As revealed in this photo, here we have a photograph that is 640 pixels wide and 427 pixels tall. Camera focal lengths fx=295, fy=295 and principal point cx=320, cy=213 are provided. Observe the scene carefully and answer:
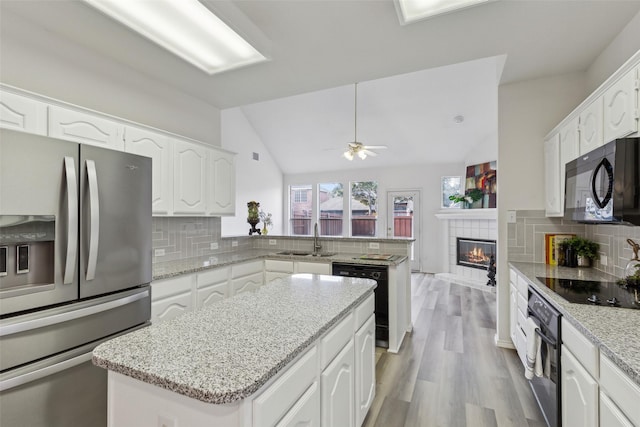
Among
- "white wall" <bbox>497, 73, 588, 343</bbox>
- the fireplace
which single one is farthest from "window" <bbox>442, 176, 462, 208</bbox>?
"white wall" <bbox>497, 73, 588, 343</bbox>

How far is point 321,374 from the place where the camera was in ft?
3.85

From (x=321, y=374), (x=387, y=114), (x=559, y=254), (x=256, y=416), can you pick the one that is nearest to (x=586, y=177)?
(x=559, y=254)

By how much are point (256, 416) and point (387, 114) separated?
5.48 m

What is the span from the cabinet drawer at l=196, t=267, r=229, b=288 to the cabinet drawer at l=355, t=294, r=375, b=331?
1.67 metres

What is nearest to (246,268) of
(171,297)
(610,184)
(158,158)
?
(171,297)

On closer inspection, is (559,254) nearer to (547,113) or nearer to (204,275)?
(547,113)

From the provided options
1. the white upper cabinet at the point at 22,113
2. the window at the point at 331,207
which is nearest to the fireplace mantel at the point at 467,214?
the window at the point at 331,207

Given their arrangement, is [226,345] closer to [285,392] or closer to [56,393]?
[285,392]

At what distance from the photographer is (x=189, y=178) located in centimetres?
300

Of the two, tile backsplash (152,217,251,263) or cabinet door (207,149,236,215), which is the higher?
cabinet door (207,149,236,215)

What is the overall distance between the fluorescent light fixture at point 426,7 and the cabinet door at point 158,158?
2222 millimetres

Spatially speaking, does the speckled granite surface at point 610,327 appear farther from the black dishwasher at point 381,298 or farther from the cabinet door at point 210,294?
the cabinet door at point 210,294

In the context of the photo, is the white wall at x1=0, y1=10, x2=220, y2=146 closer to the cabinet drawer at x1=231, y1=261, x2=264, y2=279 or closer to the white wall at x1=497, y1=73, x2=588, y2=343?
the cabinet drawer at x1=231, y1=261, x2=264, y2=279

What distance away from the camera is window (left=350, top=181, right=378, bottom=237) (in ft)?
25.1
